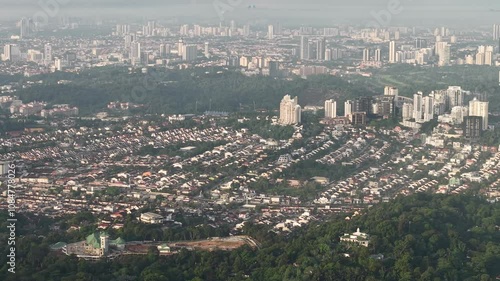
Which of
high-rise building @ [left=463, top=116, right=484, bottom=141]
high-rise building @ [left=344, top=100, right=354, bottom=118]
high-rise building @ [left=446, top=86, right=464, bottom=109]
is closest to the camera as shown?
high-rise building @ [left=463, top=116, right=484, bottom=141]

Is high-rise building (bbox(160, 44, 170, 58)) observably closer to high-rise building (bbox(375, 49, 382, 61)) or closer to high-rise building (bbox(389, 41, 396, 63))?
high-rise building (bbox(375, 49, 382, 61))

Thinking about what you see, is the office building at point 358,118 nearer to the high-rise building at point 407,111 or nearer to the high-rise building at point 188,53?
the high-rise building at point 407,111

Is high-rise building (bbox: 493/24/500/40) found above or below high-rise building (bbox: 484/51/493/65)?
above

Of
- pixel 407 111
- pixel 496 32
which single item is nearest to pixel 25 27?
pixel 496 32

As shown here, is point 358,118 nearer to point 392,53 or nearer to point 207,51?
point 392,53

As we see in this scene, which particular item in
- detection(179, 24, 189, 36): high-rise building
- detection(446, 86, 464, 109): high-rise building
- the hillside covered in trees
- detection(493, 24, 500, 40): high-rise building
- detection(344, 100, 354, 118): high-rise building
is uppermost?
detection(493, 24, 500, 40): high-rise building

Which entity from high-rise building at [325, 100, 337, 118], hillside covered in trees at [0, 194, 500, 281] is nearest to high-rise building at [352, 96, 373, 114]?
high-rise building at [325, 100, 337, 118]

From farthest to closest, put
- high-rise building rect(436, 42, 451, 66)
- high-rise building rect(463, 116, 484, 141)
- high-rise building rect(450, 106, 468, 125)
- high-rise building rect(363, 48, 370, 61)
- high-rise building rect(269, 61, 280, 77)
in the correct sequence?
high-rise building rect(363, 48, 370, 61) → high-rise building rect(436, 42, 451, 66) → high-rise building rect(269, 61, 280, 77) → high-rise building rect(450, 106, 468, 125) → high-rise building rect(463, 116, 484, 141)

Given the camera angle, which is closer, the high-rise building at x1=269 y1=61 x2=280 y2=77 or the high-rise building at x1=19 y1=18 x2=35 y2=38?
the high-rise building at x1=269 y1=61 x2=280 y2=77
